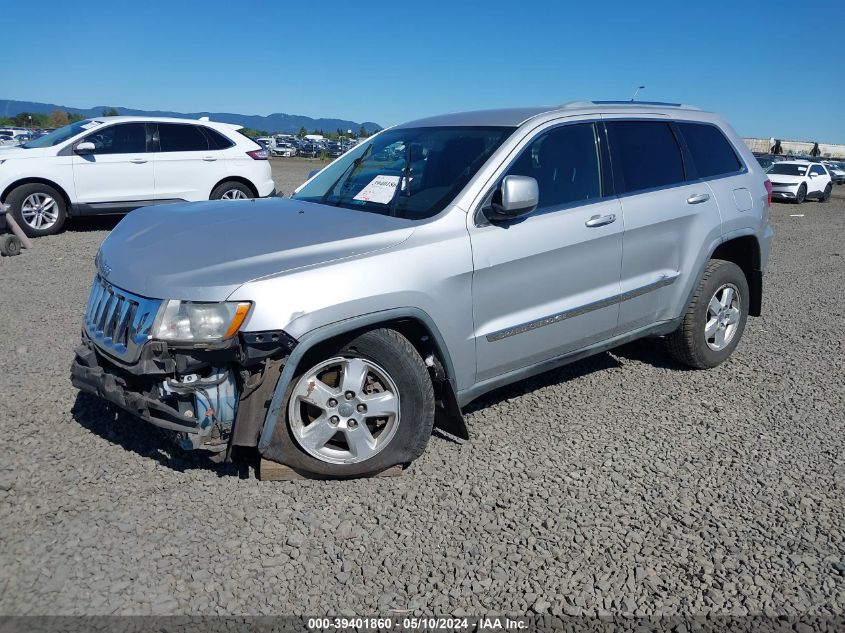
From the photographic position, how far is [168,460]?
3.68m

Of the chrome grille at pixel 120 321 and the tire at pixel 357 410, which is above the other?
the chrome grille at pixel 120 321

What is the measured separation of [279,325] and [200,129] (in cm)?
924

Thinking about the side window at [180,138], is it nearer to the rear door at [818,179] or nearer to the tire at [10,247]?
the tire at [10,247]

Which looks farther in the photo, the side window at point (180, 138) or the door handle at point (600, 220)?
the side window at point (180, 138)

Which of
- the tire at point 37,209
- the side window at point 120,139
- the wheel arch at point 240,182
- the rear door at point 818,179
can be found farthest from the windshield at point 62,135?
the rear door at point 818,179

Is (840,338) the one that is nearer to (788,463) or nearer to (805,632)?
(788,463)

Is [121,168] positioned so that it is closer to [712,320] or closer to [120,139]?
[120,139]

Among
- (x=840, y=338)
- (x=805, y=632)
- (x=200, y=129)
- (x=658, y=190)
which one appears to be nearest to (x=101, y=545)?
(x=805, y=632)

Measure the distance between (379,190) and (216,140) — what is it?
26.4 ft

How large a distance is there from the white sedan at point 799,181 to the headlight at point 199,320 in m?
24.9

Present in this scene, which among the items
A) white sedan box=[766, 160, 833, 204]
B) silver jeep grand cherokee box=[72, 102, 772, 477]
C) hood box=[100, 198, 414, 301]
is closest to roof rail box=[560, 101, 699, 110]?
silver jeep grand cherokee box=[72, 102, 772, 477]

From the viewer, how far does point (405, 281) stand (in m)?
3.36

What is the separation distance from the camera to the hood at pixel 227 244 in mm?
3092

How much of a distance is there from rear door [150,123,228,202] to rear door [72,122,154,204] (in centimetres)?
17
